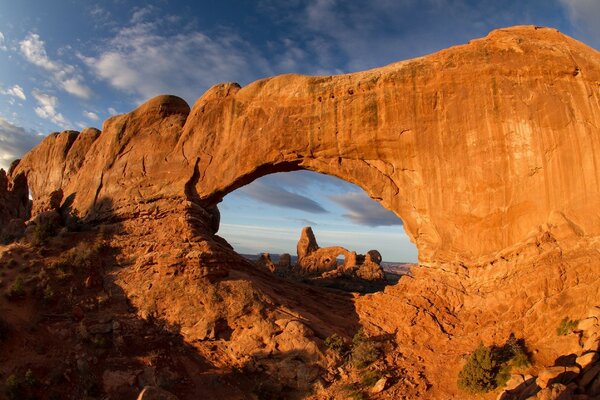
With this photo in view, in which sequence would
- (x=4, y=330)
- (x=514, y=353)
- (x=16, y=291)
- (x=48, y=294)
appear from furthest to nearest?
(x=48, y=294), (x=16, y=291), (x=4, y=330), (x=514, y=353)

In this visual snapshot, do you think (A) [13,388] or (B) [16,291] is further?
(B) [16,291]

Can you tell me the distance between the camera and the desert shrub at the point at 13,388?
14.3 metres

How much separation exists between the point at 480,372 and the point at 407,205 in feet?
28.5

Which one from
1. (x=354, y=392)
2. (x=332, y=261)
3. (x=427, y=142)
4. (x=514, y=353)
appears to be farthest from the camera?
(x=332, y=261)

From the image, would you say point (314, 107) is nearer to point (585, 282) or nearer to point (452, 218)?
point (452, 218)

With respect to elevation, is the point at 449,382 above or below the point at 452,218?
below

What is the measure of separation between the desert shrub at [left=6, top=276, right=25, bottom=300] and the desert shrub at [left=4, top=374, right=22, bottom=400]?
4626mm

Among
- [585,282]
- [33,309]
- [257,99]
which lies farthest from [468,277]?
[33,309]

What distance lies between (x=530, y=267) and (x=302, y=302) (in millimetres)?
10310

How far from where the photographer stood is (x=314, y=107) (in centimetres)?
2173

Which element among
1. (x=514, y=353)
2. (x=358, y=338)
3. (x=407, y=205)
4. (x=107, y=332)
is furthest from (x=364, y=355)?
(x=107, y=332)

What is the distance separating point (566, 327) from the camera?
14516 mm

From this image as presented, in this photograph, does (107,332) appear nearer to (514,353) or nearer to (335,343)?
(335,343)

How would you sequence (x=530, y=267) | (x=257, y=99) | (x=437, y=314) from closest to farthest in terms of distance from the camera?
1. (x=530, y=267)
2. (x=437, y=314)
3. (x=257, y=99)
